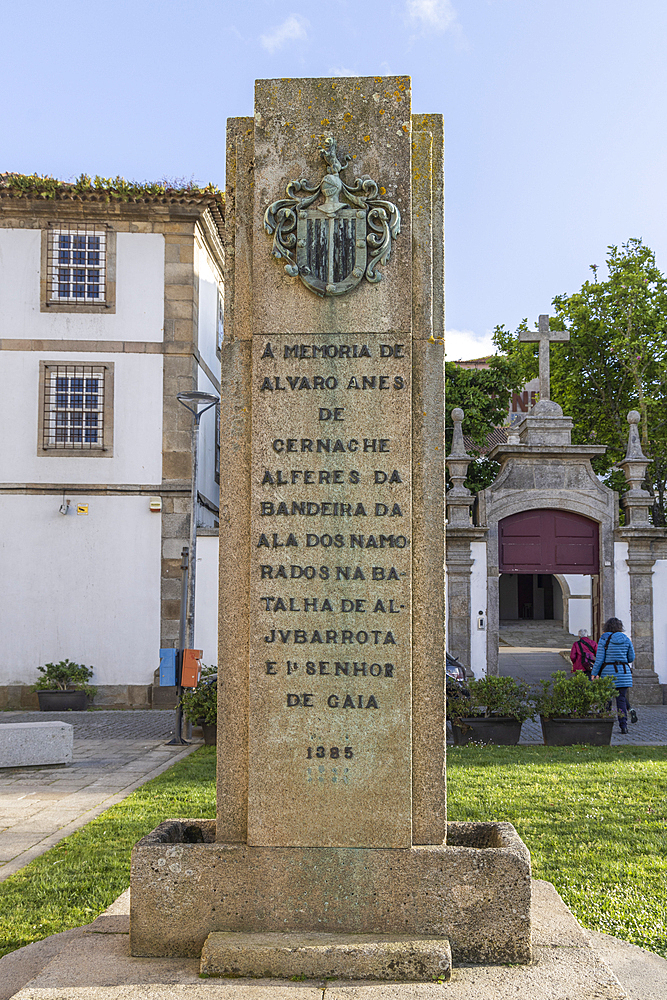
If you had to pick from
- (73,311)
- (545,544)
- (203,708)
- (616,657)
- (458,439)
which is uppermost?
(73,311)

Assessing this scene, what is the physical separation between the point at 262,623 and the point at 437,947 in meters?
1.30

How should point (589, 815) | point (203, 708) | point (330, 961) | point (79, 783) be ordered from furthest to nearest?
point (203, 708)
point (79, 783)
point (589, 815)
point (330, 961)

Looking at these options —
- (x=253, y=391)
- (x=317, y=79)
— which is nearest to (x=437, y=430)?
(x=253, y=391)

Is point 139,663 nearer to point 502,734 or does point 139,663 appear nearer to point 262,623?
point 502,734

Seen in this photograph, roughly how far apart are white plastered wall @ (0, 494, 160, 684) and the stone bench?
21.3ft

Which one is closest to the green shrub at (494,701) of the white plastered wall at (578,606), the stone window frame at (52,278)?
the stone window frame at (52,278)

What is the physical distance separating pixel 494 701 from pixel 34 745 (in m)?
5.11

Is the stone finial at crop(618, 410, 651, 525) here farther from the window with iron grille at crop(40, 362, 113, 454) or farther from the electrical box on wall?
the window with iron grille at crop(40, 362, 113, 454)

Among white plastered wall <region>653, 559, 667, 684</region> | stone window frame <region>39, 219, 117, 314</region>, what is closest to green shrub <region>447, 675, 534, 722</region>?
white plastered wall <region>653, 559, 667, 684</region>

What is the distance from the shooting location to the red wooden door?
1695cm

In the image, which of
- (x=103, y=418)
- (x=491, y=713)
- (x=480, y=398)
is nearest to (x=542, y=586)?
(x=480, y=398)

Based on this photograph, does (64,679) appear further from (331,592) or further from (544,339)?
(331,592)

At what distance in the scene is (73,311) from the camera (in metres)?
16.6

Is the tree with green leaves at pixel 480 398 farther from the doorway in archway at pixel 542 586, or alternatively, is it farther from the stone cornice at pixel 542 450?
the doorway in archway at pixel 542 586
